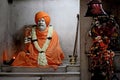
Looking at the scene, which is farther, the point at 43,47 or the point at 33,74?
the point at 43,47

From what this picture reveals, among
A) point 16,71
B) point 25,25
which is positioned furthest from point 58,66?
point 25,25

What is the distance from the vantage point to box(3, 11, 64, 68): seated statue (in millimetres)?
8250

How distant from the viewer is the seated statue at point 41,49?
8.25 meters

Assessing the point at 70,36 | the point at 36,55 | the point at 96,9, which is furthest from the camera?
the point at 70,36

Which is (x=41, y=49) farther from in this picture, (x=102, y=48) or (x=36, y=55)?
(x=102, y=48)

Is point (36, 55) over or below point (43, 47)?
below

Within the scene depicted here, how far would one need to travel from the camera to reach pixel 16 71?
320 inches

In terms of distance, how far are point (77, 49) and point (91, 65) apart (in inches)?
85.2

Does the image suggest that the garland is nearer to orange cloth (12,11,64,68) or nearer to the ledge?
orange cloth (12,11,64,68)

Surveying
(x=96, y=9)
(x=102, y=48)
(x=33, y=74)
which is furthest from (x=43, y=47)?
(x=96, y=9)

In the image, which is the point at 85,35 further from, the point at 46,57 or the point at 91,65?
the point at 46,57

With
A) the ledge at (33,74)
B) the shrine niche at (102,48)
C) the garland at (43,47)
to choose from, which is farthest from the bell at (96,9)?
the garland at (43,47)

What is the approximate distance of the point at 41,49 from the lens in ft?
27.5

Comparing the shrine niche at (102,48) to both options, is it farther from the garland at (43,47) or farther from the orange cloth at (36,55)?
the garland at (43,47)
